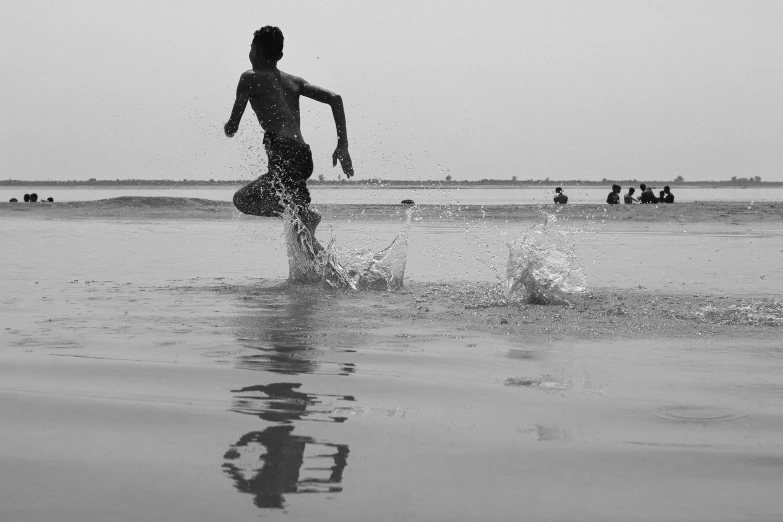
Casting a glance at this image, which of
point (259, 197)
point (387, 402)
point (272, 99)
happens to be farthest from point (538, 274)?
point (387, 402)

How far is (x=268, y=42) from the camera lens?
8.18 meters

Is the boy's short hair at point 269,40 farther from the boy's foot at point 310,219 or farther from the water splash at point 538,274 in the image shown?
the water splash at point 538,274

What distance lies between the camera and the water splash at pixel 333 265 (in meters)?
8.08

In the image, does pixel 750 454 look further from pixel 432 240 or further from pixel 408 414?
pixel 432 240

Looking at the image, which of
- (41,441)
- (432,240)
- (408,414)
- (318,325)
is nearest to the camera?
(41,441)

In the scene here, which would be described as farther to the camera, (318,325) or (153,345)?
(318,325)

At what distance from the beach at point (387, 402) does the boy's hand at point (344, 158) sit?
1132mm

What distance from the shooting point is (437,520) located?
7.54 feet

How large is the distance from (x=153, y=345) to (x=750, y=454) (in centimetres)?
299

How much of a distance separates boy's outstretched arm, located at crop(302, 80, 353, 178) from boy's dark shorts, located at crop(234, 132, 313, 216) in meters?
0.29

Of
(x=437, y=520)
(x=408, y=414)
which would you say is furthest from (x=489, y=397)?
(x=437, y=520)

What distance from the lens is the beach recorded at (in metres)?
2.46

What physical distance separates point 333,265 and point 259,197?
2.84 ft

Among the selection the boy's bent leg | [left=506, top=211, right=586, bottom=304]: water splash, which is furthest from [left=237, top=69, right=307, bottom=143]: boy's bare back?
[left=506, top=211, right=586, bottom=304]: water splash
